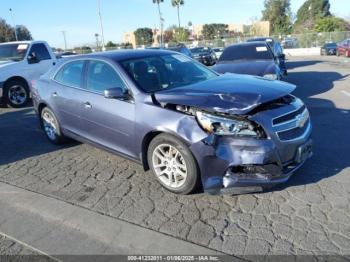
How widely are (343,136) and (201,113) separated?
10.4 feet

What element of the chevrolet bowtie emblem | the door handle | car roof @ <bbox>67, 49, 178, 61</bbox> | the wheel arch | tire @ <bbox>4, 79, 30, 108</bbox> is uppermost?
car roof @ <bbox>67, 49, 178, 61</bbox>

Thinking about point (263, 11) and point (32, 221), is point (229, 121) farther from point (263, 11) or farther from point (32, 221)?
point (263, 11)

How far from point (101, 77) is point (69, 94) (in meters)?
0.83

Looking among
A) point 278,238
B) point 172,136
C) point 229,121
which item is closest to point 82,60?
point 172,136

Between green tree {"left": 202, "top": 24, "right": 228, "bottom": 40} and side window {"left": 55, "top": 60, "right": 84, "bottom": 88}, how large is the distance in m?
106

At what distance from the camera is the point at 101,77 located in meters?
5.56

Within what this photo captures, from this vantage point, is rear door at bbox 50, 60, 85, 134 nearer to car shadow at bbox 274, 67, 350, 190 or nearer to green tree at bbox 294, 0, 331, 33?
car shadow at bbox 274, 67, 350, 190

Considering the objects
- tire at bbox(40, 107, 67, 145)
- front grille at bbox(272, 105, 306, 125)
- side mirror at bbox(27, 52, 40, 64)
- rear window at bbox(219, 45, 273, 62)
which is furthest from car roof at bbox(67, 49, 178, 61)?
side mirror at bbox(27, 52, 40, 64)

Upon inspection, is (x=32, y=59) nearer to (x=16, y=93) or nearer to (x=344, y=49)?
(x=16, y=93)

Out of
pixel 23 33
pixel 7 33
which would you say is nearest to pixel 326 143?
pixel 7 33

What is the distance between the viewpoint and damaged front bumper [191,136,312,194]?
409 cm

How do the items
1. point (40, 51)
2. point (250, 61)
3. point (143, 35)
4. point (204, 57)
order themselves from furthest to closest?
point (143, 35)
point (204, 57)
point (40, 51)
point (250, 61)

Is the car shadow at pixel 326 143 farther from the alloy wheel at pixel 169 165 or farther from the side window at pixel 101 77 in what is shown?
the side window at pixel 101 77

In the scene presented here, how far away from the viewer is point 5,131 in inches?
337
